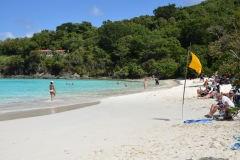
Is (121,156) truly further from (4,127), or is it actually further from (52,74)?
(52,74)

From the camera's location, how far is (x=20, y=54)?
104 metres

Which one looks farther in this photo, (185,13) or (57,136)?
(185,13)

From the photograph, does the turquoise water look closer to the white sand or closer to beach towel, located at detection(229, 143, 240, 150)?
the white sand

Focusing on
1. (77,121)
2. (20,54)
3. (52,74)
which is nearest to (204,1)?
(52,74)

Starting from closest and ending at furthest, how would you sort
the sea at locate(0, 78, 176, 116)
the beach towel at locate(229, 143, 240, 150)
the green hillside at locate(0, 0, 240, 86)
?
the beach towel at locate(229, 143, 240, 150) → the sea at locate(0, 78, 176, 116) → the green hillside at locate(0, 0, 240, 86)

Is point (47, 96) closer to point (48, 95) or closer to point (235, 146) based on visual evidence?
point (48, 95)

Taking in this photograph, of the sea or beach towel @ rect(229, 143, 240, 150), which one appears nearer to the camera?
beach towel @ rect(229, 143, 240, 150)

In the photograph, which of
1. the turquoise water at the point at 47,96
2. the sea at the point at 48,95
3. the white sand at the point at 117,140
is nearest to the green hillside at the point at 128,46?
the sea at the point at 48,95

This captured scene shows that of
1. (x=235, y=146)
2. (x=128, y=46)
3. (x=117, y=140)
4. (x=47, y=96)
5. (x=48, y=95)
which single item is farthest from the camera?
(x=128, y=46)

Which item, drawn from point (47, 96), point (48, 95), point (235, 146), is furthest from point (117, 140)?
Answer: point (48, 95)

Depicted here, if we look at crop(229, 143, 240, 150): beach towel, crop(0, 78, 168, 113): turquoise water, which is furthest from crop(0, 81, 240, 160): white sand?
crop(0, 78, 168, 113): turquoise water

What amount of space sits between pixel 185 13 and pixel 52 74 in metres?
57.1

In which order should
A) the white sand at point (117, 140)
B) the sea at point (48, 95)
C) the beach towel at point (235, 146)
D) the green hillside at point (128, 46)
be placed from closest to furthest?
the beach towel at point (235, 146)
the white sand at point (117, 140)
the sea at point (48, 95)
the green hillside at point (128, 46)

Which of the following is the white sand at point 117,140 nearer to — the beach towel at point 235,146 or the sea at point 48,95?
the beach towel at point 235,146
